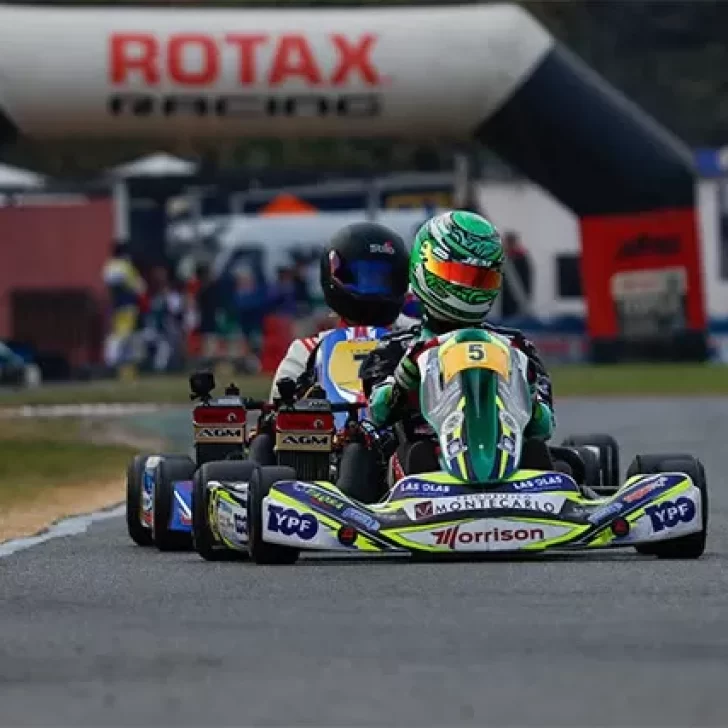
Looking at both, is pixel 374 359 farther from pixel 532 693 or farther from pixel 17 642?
pixel 532 693

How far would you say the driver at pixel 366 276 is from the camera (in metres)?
11.0

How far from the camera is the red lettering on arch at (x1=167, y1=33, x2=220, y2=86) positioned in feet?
77.8

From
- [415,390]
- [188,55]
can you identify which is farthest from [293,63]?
[415,390]

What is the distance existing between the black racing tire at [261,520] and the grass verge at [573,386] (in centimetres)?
1534

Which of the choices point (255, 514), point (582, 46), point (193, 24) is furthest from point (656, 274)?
point (582, 46)

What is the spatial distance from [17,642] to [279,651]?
699 mm

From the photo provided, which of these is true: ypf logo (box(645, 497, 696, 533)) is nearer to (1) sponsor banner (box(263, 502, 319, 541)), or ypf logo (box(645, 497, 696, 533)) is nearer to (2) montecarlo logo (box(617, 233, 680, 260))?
(1) sponsor banner (box(263, 502, 319, 541))

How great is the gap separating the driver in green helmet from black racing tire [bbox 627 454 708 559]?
1.16 ft

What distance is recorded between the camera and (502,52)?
23719mm

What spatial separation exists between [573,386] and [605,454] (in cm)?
1650

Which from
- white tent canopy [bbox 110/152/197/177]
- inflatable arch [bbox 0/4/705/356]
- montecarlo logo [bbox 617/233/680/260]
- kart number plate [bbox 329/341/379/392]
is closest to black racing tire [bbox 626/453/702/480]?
kart number plate [bbox 329/341/379/392]

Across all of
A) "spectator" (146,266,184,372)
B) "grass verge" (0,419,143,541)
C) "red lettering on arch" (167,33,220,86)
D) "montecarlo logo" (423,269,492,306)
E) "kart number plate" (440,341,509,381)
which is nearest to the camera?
"kart number plate" (440,341,509,381)

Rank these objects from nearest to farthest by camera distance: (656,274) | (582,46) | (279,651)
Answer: (279,651)
(656,274)
(582,46)

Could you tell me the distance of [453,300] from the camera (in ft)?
31.4
